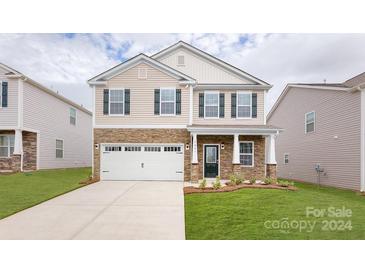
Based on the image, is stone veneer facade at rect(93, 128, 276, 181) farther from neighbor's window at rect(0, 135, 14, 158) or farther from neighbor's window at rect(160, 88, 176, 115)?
neighbor's window at rect(0, 135, 14, 158)

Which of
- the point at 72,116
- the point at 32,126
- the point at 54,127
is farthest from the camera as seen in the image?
the point at 72,116

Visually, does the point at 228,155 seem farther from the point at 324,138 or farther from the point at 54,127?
the point at 54,127

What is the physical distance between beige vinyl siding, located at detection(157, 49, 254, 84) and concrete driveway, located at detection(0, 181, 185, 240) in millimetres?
8541

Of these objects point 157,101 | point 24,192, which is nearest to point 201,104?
point 157,101

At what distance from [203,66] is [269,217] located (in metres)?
11.3

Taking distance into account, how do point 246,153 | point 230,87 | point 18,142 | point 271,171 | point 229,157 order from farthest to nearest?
1. point 18,142
2. point 230,87
3. point 246,153
4. point 229,157
5. point 271,171

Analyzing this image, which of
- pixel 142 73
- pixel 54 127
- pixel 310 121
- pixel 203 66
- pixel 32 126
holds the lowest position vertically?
pixel 32 126

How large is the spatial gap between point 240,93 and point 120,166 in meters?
8.41

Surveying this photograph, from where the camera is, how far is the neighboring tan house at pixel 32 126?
15938mm

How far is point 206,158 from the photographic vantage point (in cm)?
1427

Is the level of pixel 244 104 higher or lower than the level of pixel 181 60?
lower

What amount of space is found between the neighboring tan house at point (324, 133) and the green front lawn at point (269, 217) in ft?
16.2

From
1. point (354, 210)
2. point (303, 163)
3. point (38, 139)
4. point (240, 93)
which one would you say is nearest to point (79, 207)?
point (354, 210)

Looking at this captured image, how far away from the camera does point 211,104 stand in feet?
48.5
